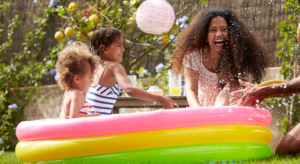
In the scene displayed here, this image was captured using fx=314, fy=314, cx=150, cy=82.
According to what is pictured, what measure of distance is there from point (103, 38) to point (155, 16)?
69cm

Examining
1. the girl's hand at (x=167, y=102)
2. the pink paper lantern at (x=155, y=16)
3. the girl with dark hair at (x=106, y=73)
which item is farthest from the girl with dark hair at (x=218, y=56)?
the girl with dark hair at (x=106, y=73)

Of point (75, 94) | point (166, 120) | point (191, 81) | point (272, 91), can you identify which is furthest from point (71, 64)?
point (272, 91)

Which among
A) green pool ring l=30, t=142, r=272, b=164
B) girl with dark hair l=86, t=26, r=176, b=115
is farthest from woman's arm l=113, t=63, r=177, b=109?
green pool ring l=30, t=142, r=272, b=164

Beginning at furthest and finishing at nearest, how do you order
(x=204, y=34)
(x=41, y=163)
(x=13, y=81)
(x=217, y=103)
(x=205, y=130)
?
(x=13, y=81)
(x=204, y=34)
(x=217, y=103)
(x=41, y=163)
(x=205, y=130)

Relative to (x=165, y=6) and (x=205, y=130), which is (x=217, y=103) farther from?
(x=165, y=6)

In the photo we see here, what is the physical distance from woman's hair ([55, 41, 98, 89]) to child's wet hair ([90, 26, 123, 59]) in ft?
0.87

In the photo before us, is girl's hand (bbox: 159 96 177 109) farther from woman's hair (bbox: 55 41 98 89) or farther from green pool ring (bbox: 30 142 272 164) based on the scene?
woman's hair (bbox: 55 41 98 89)

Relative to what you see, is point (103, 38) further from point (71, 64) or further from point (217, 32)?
point (217, 32)

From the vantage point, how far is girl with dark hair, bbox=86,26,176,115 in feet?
8.94

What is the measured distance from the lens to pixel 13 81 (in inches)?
224

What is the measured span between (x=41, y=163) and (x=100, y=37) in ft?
4.24

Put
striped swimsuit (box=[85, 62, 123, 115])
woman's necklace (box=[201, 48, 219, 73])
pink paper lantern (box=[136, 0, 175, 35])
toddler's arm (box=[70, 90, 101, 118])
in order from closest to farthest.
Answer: toddler's arm (box=[70, 90, 101, 118]), striped swimsuit (box=[85, 62, 123, 115]), woman's necklace (box=[201, 48, 219, 73]), pink paper lantern (box=[136, 0, 175, 35])

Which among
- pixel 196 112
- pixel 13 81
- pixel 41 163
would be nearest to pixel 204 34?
pixel 196 112

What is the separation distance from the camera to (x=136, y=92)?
255 centimetres
